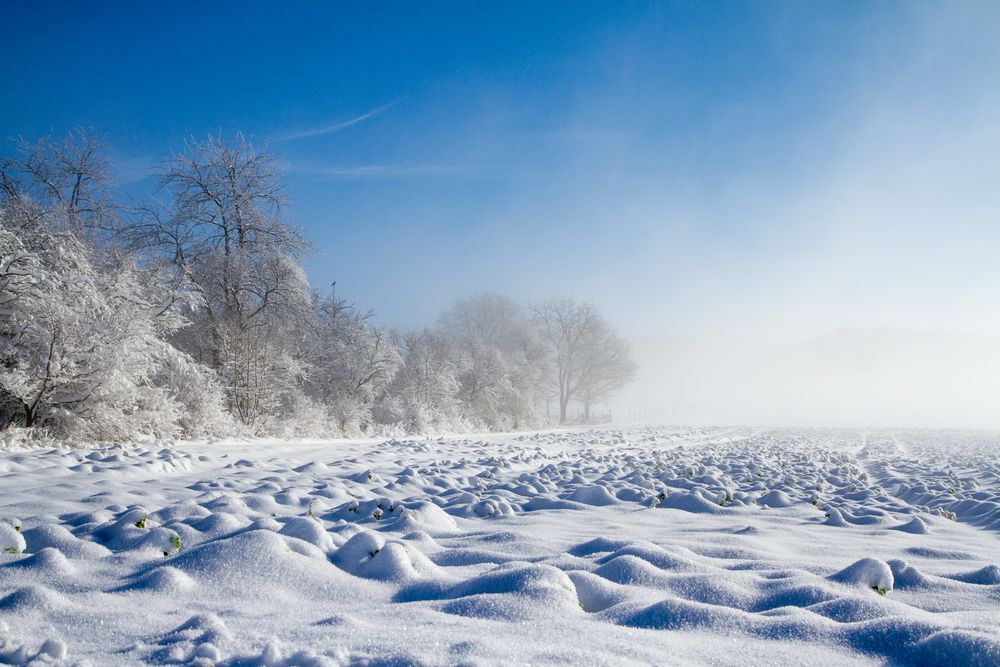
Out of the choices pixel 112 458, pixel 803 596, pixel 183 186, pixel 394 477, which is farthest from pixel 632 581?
pixel 183 186

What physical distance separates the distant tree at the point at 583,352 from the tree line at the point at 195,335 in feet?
26.2

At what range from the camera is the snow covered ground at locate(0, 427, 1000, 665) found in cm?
166

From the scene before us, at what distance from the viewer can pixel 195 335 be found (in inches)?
615

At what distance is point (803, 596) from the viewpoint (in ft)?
7.07

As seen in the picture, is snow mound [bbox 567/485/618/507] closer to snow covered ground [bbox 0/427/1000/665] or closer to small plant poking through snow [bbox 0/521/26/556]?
snow covered ground [bbox 0/427/1000/665]

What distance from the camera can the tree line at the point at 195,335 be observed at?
28.7 ft

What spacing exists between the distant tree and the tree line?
7996mm

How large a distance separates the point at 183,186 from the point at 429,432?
12.0 m

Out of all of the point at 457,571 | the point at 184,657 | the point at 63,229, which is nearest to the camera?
the point at 184,657

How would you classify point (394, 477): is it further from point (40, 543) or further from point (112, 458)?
point (40, 543)

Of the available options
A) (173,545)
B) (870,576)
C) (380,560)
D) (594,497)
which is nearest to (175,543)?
(173,545)

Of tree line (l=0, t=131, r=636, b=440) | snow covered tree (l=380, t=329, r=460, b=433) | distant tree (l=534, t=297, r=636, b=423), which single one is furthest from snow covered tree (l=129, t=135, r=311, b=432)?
distant tree (l=534, t=297, r=636, b=423)

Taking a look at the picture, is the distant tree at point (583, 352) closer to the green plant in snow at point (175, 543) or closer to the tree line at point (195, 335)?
the tree line at point (195, 335)

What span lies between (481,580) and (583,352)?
4076 centimetres
